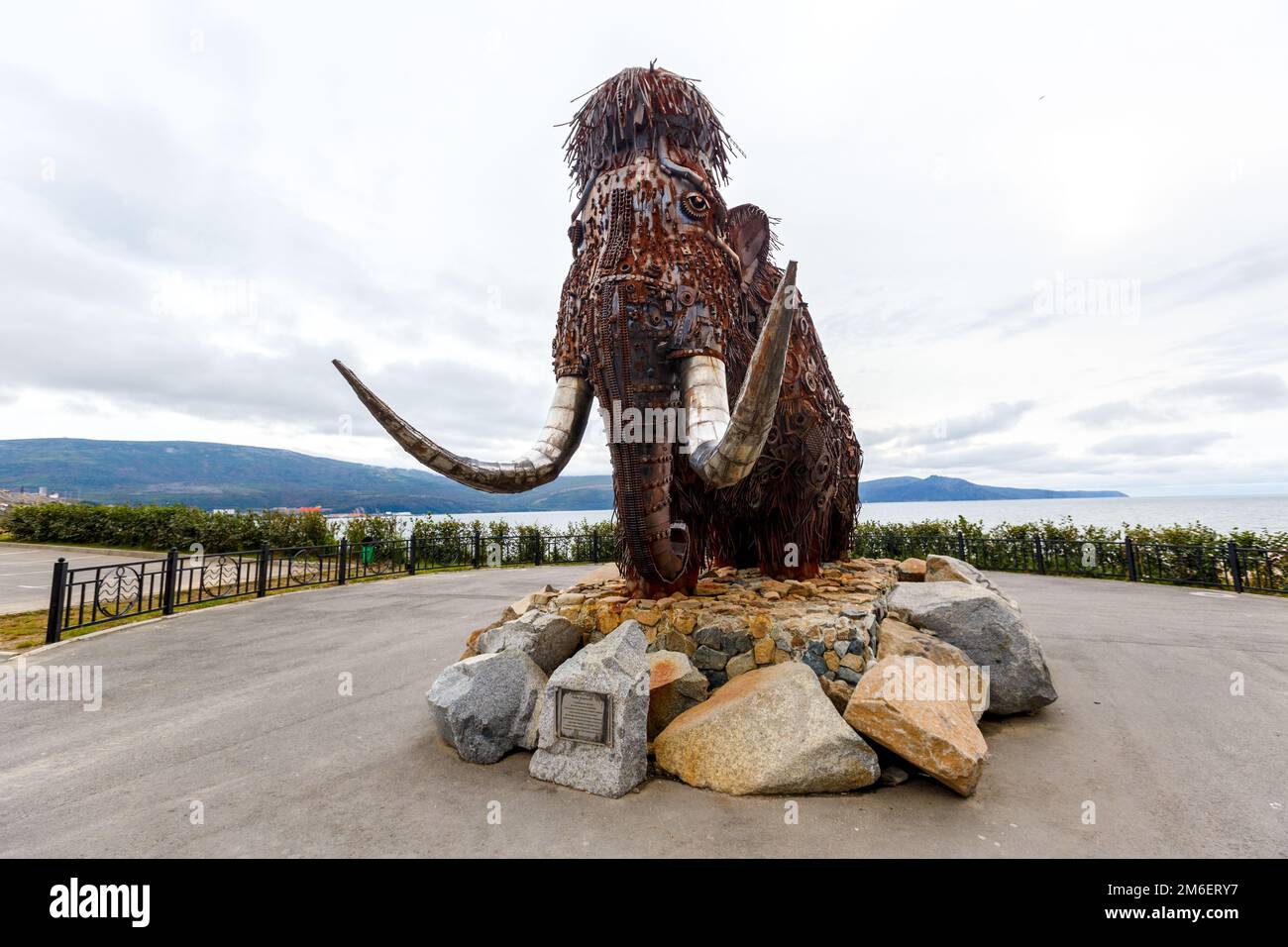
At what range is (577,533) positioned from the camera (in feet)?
55.3

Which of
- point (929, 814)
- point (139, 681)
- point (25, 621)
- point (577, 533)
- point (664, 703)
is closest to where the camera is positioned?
point (929, 814)

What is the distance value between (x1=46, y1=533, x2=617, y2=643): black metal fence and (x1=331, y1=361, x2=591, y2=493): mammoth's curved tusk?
584 cm

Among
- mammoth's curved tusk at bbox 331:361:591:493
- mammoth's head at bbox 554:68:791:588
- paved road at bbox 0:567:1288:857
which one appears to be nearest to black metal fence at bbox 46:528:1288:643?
paved road at bbox 0:567:1288:857

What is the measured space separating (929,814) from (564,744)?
191 cm

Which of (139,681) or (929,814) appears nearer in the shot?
(929,814)

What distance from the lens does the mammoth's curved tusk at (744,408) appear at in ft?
6.80

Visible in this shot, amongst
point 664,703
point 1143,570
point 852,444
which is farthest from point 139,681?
point 1143,570

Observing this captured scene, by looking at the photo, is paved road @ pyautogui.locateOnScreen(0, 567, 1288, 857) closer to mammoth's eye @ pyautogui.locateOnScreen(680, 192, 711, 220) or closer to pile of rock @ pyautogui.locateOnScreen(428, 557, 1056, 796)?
pile of rock @ pyautogui.locateOnScreen(428, 557, 1056, 796)

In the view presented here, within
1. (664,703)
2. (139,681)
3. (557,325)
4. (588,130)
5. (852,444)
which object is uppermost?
(588,130)

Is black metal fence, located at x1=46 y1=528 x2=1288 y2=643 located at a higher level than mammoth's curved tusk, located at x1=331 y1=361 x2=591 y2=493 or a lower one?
lower

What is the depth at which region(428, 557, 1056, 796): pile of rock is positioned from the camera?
111 inches

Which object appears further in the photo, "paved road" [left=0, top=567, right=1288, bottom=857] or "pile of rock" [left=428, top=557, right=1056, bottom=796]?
"pile of rock" [left=428, top=557, right=1056, bottom=796]

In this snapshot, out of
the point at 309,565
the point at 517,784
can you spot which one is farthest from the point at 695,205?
the point at 309,565

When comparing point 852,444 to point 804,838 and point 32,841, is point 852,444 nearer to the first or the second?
point 804,838
